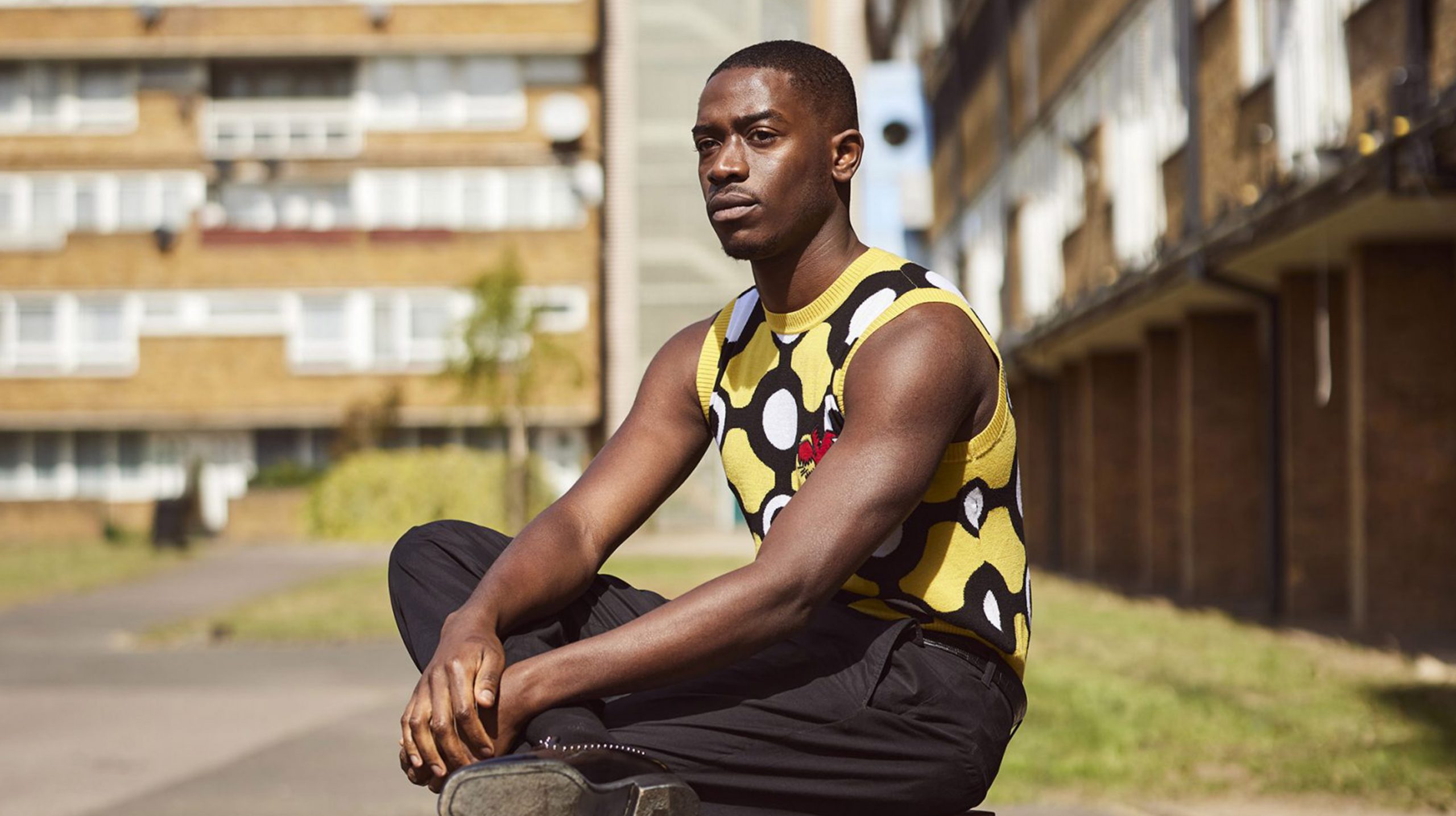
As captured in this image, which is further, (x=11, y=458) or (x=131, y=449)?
(x=131, y=449)

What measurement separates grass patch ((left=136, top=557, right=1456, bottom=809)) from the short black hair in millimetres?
3565

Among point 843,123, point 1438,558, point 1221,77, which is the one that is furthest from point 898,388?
point 1221,77

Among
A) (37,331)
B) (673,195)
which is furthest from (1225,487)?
(37,331)

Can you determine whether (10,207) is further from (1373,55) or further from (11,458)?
(1373,55)

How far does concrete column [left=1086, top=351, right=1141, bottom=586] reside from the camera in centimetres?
2133

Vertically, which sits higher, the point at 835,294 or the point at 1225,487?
the point at 835,294

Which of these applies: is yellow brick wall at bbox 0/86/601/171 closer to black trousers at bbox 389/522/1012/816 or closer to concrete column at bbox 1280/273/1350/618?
concrete column at bbox 1280/273/1350/618

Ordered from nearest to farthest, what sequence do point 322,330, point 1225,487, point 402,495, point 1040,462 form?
point 1225,487, point 1040,462, point 402,495, point 322,330

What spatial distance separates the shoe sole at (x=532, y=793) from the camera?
216 centimetres

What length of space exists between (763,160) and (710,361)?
0.42 metres

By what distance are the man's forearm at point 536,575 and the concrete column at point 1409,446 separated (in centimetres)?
1033

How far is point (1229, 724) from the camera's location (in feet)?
24.1

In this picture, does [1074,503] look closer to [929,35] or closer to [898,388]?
[929,35]

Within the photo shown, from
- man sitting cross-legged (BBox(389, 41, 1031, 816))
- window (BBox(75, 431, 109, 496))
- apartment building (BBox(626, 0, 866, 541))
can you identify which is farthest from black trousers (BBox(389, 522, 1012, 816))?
window (BBox(75, 431, 109, 496))
